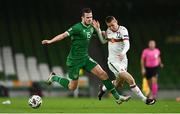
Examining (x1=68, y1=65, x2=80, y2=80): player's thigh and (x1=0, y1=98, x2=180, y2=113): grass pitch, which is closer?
(x1=0, y1=98, x2=180, y2=113): grass pitch

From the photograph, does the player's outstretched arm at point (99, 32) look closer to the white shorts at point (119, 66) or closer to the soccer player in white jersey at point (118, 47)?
the soccer player in white jersey at point (118, 47)

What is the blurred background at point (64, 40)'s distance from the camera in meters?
30.2

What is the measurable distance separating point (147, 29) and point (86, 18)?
64.6 feet

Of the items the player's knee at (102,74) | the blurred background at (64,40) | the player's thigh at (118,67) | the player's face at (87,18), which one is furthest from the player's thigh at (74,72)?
the blurred background at (64,40)

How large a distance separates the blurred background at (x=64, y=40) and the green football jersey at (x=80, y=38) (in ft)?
42.4

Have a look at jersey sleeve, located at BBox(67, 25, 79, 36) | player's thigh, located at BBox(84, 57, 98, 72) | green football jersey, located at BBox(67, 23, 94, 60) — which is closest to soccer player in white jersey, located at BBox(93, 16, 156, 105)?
green football jersey, located at BBox(67, 23, 94, 60)

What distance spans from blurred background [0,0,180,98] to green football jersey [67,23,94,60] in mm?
12924

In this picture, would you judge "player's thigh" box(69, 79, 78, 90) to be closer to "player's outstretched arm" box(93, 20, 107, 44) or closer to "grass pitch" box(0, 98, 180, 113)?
"grass pitch" box(0, 98, 180, 113)

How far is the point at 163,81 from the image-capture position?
3145 cm

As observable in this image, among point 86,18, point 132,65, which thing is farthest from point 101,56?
point 86,18

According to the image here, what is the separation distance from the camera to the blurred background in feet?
99.2

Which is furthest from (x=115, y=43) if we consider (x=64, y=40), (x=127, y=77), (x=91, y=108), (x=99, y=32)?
(x=64, y=40)

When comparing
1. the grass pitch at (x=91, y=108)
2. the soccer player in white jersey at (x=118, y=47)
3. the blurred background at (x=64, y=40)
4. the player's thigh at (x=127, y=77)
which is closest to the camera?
the grass pitch at (x=91, y=108)

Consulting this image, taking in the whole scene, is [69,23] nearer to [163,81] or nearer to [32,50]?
[32,50]
